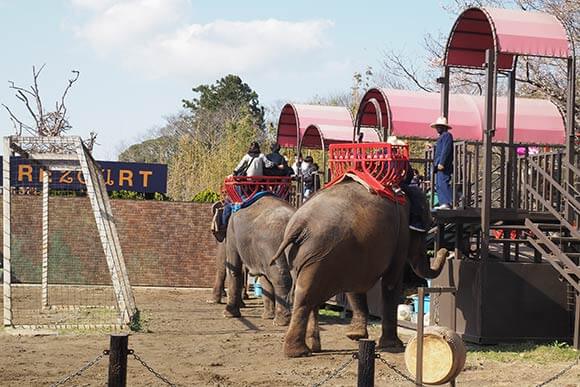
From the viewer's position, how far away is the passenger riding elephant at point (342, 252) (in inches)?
524

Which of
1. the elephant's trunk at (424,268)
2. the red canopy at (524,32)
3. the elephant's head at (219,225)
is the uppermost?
the red canopy at (524,32)

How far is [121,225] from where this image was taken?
2895 cm

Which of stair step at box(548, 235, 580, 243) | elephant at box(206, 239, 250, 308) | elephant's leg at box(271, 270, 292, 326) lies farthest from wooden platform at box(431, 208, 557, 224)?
elephant at box(206, 239, 250, 308)

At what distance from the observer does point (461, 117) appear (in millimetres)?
25859

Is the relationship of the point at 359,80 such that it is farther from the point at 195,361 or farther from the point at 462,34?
the point at 195,361

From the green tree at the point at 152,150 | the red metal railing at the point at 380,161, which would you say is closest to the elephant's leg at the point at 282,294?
the red metal railing at the point at 380,161

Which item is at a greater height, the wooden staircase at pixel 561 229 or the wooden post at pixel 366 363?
the wooden staircase at pixel 561 229

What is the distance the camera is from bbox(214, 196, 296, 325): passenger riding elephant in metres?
16.9

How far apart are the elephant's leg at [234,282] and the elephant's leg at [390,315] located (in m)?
5.58

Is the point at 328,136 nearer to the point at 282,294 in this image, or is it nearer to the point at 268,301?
the point at 268,301

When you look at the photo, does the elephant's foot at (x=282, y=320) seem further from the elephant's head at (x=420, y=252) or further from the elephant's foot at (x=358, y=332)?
the elephant's head at (x=420, y=252)

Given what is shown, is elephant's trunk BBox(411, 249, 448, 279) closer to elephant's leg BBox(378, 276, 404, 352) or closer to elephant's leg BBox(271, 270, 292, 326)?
elephant's leg BBox(378, 276, 404, 352)

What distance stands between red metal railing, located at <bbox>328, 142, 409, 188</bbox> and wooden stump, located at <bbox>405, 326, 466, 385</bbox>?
4.65m

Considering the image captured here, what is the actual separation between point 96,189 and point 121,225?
490 inches
